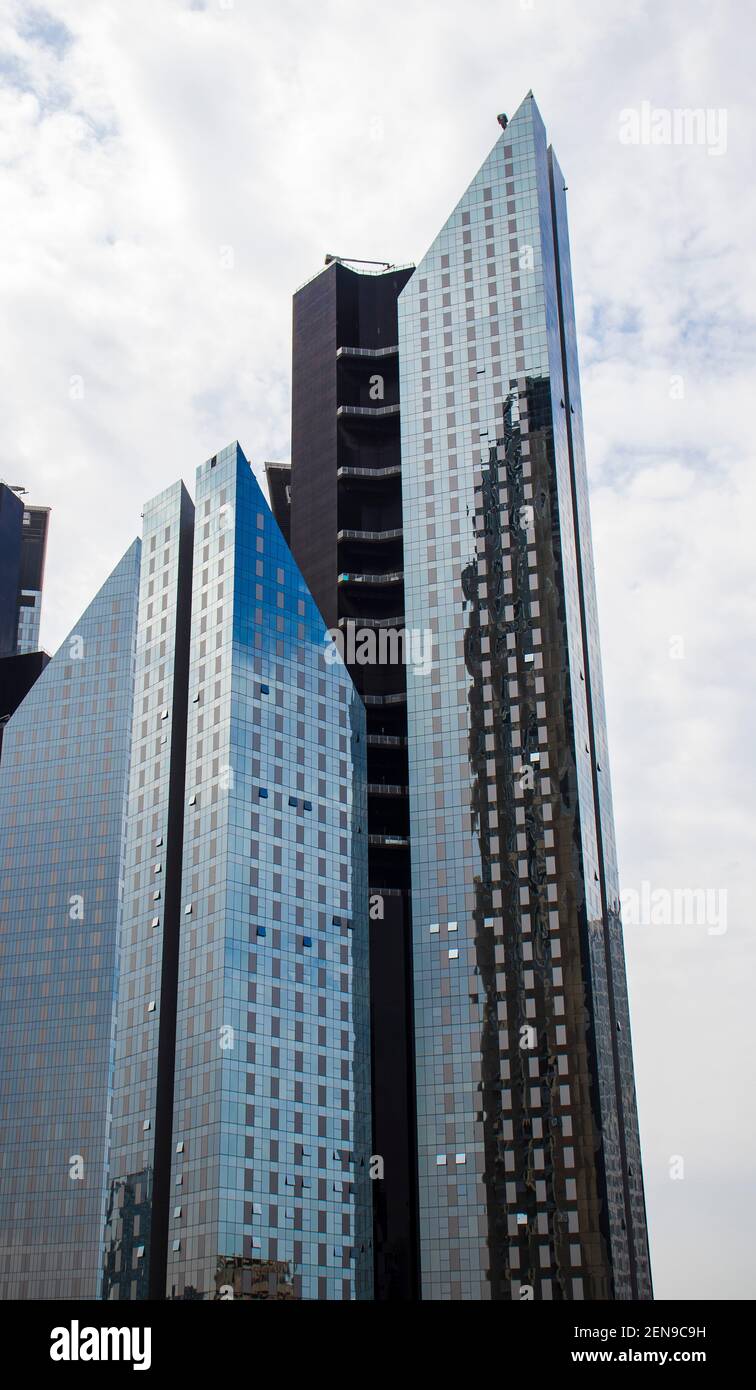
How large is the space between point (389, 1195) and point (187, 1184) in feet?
78.5

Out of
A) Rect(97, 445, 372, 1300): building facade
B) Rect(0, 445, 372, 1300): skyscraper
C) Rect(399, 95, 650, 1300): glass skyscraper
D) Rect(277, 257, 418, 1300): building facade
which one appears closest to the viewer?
Rect(97, 445, 372, 1300): building facade

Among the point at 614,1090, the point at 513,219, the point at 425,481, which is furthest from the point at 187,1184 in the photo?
the point at 513,219

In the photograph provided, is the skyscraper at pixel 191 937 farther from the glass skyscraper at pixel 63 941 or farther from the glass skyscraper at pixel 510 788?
the glass skyscraper at pixel 510 788

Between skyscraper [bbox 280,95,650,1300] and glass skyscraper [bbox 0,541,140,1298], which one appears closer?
glass skyscraper [bbox 0,541,140,1298]

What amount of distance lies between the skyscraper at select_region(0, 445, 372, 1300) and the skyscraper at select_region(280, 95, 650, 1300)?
8.59 meters

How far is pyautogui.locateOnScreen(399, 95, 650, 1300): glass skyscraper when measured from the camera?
14338 cm

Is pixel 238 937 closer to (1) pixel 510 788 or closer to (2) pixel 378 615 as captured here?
(1) pixel 510 788

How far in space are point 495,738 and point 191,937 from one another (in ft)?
129

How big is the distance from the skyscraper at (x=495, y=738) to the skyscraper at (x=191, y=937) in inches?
338

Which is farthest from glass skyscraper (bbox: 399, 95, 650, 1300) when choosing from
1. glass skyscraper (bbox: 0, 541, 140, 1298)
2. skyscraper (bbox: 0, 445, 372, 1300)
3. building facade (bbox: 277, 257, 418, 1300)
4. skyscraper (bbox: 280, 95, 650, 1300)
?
glass skyscraper (bbox: 0, 541, 140, 1298)

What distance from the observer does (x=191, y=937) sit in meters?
144

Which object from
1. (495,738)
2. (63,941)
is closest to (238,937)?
(63,941)

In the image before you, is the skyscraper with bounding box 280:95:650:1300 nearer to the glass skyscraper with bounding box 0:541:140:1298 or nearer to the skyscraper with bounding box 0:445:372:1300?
A: the skyscraper with bounding box 0:445:372:1300

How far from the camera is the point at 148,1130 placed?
138250 millimetres
